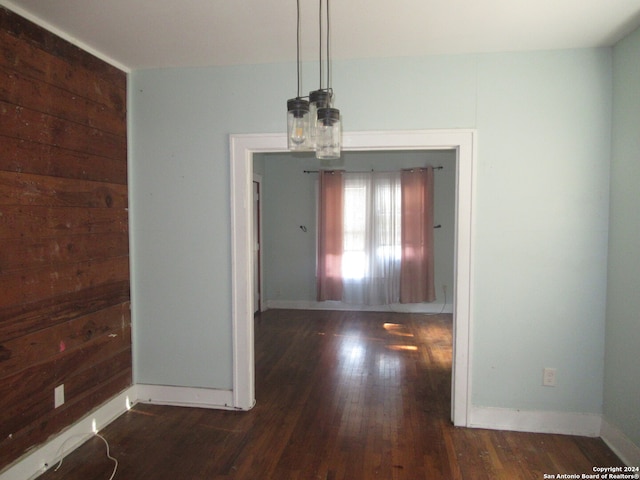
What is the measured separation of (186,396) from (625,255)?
3.01 meters

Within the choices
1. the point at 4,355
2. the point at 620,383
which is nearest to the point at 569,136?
the point at 620,383

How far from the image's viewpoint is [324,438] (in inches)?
98.9

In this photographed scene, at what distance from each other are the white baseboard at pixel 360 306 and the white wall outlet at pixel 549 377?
3.28m

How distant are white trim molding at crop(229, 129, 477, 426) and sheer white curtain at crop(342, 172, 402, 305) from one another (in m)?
3.15

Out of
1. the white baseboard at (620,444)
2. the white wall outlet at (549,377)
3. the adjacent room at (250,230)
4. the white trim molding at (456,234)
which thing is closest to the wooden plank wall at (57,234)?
the adjacent room at (250,230)

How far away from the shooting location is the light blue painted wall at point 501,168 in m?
2.48

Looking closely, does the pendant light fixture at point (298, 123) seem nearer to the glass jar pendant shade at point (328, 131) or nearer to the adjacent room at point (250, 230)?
the glass jar pendant shade at point (328, 131)

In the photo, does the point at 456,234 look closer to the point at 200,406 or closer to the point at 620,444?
the point at 620,444

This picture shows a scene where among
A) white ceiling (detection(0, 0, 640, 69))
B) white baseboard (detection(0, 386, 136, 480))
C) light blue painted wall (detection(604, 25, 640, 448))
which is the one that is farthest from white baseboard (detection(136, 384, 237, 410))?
light blue painted wall (detection(604, 25, 640, 448))

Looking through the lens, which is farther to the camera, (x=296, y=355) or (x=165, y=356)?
(x=296, y=355)

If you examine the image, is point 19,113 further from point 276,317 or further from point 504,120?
point 276,317

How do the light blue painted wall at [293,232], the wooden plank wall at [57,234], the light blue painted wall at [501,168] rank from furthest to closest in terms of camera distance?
the light blue painted wall at [293,232] → the light blue painted wall at [501,168] → the wooden plank wall at [57,234]

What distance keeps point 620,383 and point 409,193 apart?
147 inches

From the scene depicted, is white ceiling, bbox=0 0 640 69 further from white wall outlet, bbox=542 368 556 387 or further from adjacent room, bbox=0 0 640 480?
white wall outlet, bbox=542 368 556 387
